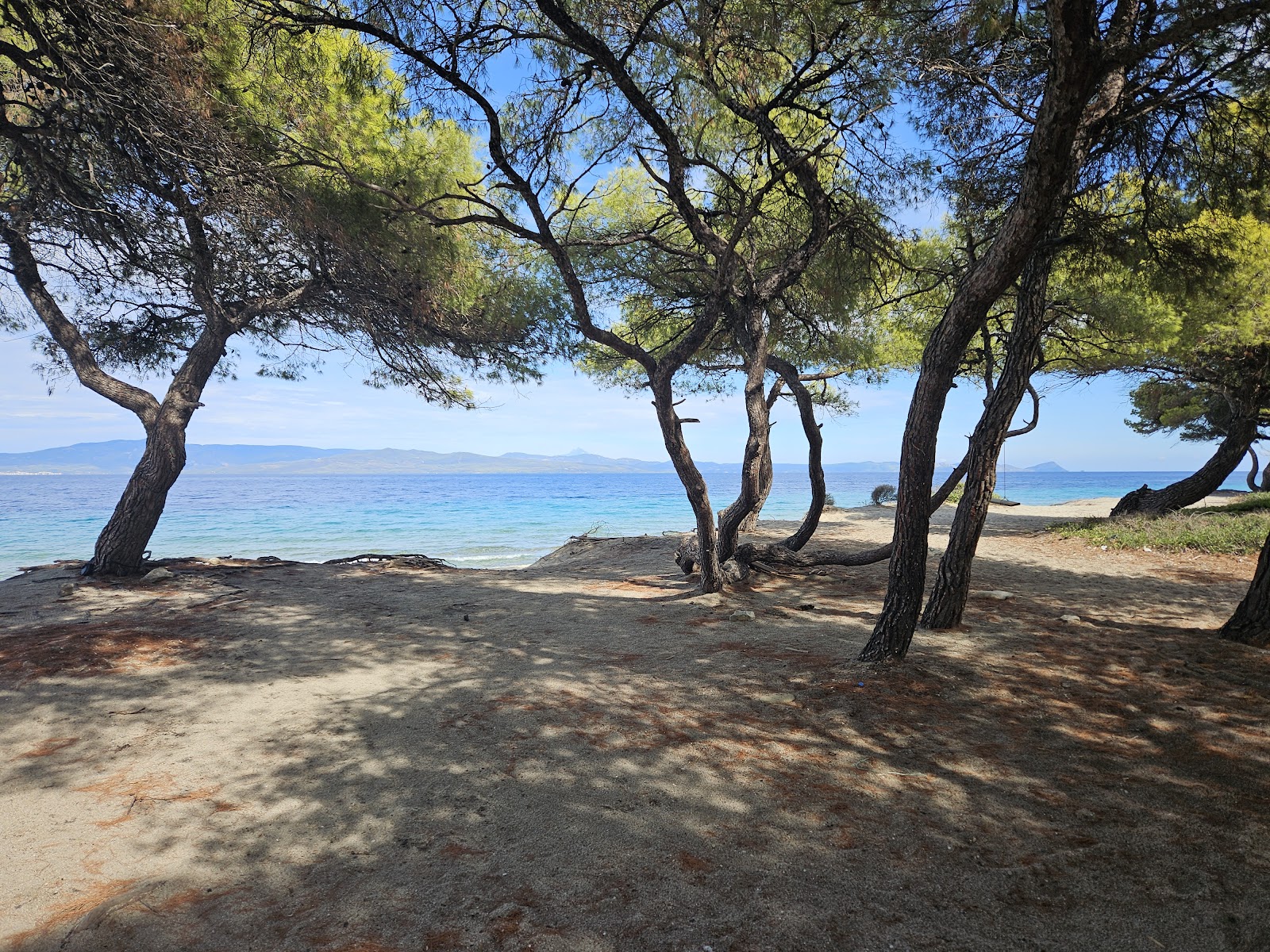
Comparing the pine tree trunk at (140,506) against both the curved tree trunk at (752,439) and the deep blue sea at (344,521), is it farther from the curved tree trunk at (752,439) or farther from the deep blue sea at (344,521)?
the deep blue sea at (344,521)

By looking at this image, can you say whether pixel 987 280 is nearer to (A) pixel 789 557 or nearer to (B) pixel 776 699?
(B) pixel 776 699

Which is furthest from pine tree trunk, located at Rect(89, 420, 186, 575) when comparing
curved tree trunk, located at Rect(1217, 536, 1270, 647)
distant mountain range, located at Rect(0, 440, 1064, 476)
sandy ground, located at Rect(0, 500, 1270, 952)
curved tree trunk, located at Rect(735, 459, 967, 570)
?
distant mountain range, located at Rect(0, 440, 1064, 476)

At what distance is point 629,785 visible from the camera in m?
3.15

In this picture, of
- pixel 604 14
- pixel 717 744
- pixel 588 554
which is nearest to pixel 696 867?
pixel 717 744

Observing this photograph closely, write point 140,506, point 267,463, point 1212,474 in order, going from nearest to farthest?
point 140,506 → point 1212,474 → point 267,463

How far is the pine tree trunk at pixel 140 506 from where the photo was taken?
26.8ft

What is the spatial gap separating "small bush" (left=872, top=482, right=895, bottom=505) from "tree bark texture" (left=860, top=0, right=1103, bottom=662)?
16.3 meters

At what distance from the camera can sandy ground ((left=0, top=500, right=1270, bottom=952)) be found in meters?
2.20

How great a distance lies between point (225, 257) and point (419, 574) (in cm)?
459

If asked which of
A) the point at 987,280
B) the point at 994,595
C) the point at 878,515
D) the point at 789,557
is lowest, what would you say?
the point at 994,595

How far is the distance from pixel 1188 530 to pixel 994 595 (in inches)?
227

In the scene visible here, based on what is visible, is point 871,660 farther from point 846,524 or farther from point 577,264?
point 846,524

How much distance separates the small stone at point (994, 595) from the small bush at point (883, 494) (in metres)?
13.6

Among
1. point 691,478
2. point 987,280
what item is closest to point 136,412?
point 691,478
